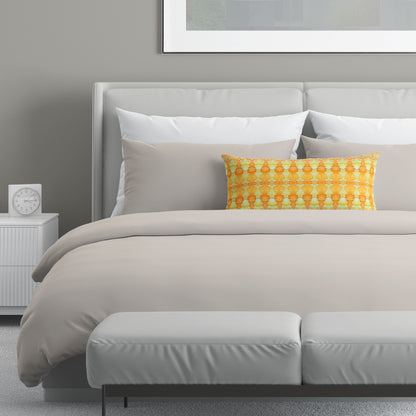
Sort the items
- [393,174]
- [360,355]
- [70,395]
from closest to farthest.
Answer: [360,355] < [70,395] < [393,174]

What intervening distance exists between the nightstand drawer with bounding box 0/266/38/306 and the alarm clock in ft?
1.25

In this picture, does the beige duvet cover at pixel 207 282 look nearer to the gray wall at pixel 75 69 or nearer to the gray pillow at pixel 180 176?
the gray pillow at pixel 180 176

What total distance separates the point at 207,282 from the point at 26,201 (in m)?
2.06

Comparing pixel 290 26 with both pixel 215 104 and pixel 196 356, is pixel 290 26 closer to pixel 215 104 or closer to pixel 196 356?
pixel 215 104

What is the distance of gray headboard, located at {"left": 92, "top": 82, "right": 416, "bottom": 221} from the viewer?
4.13m

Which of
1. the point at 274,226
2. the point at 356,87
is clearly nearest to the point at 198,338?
Answer: the point at 274,226

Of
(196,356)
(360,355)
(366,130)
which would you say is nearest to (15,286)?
(366,130)

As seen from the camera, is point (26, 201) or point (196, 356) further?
point (26, 201)

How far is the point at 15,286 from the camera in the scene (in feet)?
12.5

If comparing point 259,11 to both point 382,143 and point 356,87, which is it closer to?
point 356,87

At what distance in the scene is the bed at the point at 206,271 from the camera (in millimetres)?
2234

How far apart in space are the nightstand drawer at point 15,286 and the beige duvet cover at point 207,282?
127 cm

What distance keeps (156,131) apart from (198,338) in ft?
7.23

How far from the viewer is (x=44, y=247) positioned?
3.89 meters
